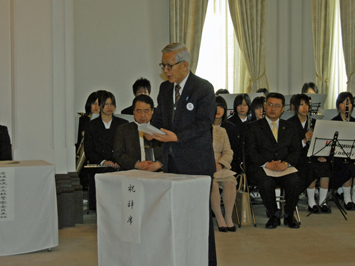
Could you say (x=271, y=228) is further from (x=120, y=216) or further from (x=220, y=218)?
(x=120, y=216)

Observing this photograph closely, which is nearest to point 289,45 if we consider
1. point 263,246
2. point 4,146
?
point 263,246

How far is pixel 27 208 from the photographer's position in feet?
12.3

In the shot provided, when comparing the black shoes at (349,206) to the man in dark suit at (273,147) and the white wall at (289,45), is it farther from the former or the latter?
the white wall at (289,45)

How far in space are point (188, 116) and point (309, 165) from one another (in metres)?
3.33

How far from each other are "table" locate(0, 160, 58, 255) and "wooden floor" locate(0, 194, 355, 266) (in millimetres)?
107

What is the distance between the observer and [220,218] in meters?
4.81

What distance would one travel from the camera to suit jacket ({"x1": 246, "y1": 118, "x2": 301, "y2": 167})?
533 centimetres

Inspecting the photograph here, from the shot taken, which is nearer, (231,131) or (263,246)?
(263,246)

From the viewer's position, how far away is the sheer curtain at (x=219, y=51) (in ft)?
31.4

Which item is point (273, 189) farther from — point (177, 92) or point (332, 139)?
point (177, 92)

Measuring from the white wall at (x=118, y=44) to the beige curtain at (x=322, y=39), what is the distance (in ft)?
10.9

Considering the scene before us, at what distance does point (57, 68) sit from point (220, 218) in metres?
2.45

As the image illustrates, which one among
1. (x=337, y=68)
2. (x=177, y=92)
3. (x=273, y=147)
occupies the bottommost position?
(x=273, y=147)

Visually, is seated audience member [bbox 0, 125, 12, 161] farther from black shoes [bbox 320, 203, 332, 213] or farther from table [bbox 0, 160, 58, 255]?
black shoes [bbox 320, 203, 332, 213]
